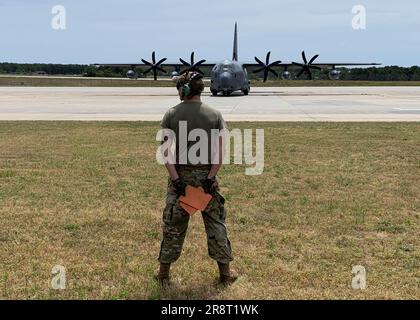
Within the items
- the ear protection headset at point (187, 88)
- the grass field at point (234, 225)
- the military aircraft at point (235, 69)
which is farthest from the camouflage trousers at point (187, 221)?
the military aircraft at point (235, 69)

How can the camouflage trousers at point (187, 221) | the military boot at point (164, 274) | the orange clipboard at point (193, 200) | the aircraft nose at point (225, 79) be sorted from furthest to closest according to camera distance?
the aircraft nose at point (225, 79)
the military boot at point (164, 274)
the camouflage trousers at point (187, 221)
the orange clipboard at point (193, 200)

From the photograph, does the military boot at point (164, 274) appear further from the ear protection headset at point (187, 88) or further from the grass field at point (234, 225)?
the ear protection headset at point (187, 88)

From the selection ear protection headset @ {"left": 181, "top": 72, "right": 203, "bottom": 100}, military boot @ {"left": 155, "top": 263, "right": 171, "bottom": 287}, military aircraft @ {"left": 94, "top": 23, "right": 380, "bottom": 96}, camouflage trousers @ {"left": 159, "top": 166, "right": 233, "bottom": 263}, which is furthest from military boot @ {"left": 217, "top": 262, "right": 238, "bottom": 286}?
military aircraft @ {"left": 94, "top": 23, "right": 380, "bottom": 96}

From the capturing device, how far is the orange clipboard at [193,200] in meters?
5.13

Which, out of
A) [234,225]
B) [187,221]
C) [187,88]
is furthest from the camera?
[234,225]

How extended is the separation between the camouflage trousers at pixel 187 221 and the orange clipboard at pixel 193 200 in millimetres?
82

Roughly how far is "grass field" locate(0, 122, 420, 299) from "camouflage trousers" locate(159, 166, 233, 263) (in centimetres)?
37

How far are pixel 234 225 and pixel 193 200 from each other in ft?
8.27

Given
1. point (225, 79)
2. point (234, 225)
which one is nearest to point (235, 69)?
point (225, 79)

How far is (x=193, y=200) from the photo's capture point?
514 cm

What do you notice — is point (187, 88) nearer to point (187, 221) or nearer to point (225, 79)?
point (187, 221)

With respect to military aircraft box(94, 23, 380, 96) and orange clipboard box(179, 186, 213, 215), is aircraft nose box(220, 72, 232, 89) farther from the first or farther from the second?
orange clipboard box(179, 186, 213, 215)

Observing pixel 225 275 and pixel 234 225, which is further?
pixel 234 225
